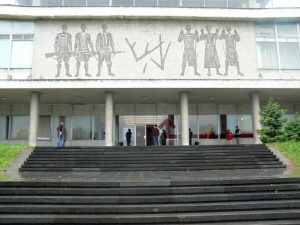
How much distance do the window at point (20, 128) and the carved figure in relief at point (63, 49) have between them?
6.34 metres

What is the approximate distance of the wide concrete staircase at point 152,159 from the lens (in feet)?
48.1

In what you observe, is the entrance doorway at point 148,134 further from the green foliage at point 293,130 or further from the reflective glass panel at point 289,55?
the reflective glass panel at point 289,55

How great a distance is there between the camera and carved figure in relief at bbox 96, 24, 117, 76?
69.2 feet

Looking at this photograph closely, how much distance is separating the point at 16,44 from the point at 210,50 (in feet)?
42.3

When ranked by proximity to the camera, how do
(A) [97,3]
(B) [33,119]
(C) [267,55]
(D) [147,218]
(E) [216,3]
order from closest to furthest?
(D) [147,218] < (B) [33,119] < (C) [267,55] < (A) [97,3] < (E) [216,3]

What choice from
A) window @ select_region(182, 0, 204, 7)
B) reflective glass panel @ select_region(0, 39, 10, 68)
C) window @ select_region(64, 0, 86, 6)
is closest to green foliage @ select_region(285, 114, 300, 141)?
window @ select_region(182, 0, 204, 7)

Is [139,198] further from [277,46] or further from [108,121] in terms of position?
[277,46]

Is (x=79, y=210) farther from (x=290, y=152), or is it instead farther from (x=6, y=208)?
(x=290, y=152)

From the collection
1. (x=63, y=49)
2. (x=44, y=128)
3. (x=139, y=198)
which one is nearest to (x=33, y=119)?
(x=44, y=128)

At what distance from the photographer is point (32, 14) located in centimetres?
2089

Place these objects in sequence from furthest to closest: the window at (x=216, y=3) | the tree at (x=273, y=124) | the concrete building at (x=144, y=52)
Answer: the window at (x=216, y=3)
the concrete building at (x=144, y=52)
the tree at (x=273, y=124)

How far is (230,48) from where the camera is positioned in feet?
71.4

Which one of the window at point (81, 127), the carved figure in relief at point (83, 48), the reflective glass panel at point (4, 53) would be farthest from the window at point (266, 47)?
the reflective glass panel at point (4, 53)

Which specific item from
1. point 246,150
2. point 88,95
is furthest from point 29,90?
point 246,150
